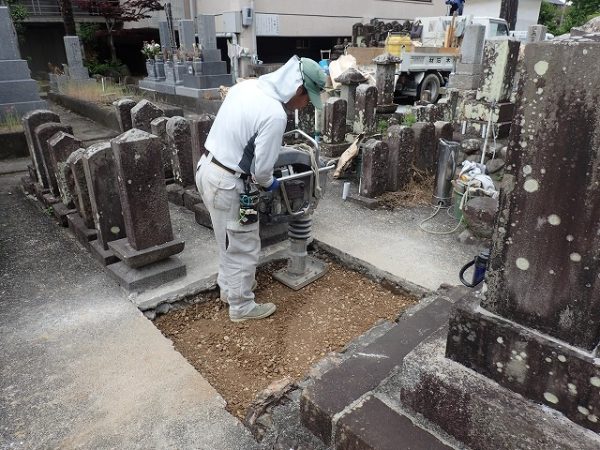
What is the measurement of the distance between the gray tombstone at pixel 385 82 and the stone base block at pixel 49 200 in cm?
547

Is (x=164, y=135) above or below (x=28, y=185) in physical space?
above

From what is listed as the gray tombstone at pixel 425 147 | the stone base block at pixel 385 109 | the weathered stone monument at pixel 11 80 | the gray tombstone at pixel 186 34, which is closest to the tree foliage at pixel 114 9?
the gray tombstone at pixel 186 34

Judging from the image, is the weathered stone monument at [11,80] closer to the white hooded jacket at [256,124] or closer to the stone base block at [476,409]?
the white hooded jacket at [256,124]

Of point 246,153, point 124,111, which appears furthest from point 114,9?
point 246,153

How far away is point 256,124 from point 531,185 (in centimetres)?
163

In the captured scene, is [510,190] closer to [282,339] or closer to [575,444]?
[575,444]

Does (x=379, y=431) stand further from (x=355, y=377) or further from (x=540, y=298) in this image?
(x=540, y=298)

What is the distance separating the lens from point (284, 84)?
2.67m

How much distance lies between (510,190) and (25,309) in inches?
119

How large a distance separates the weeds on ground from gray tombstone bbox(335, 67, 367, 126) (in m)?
5.10

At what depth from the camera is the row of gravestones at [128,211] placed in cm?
302

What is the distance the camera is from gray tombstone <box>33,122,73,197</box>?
4.33 meters

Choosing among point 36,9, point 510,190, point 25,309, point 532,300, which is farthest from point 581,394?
point 36,9

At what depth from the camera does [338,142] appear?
5930mm
